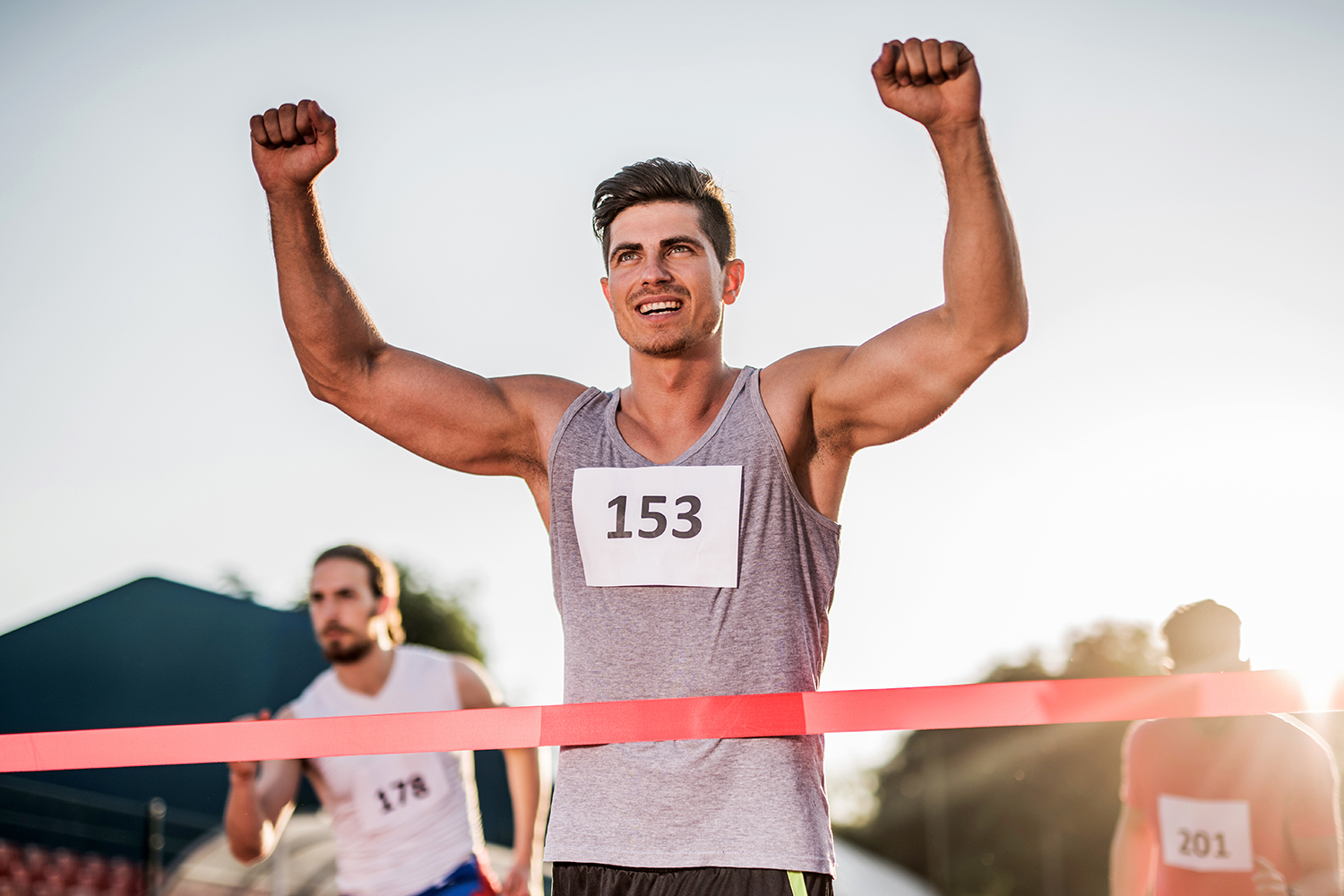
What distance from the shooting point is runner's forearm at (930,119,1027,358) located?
76.2 inches

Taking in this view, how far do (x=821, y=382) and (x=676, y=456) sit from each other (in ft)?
1.10

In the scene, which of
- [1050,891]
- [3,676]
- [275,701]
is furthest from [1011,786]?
[3,676]

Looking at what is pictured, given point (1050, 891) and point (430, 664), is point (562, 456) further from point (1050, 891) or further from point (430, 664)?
point (1050, 891)

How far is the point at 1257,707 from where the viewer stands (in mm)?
2115

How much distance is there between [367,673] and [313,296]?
105 inches

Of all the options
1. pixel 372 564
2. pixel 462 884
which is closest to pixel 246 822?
pixel 462 884

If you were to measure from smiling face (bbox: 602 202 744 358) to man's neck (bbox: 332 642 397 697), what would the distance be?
2.66m

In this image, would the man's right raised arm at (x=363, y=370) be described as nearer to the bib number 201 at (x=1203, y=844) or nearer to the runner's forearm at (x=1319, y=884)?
the bib number 201 at (x=1203, y=844)

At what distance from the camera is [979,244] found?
1935 mm

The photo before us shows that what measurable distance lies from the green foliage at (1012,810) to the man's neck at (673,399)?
32.6 m

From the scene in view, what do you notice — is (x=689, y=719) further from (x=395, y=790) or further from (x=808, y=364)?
(x=395, y=790)

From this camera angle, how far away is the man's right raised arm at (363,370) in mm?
2271

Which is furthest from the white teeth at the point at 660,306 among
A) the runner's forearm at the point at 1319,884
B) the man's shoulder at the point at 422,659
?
the runner's forearm at the point at 1319,884

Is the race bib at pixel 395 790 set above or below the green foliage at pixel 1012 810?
above
